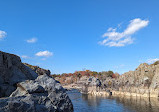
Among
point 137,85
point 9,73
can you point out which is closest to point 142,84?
point 137,85

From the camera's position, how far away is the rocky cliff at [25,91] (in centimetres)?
1940

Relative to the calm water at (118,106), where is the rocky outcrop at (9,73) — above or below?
above

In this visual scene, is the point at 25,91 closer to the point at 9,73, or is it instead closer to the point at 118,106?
the point at 9,73

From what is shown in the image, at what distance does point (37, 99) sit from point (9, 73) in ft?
32.1

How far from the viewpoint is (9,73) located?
27.4m

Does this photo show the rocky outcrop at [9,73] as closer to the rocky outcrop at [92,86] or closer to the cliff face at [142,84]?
the cliff face at [142,84]

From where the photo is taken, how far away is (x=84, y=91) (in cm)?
11706

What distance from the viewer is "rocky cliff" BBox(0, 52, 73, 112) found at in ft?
63.7

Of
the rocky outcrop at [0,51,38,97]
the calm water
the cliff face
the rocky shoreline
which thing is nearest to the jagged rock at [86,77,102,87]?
the rocky shoreline

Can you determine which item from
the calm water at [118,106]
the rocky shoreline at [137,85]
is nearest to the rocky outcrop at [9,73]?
the calm water at [118,106]

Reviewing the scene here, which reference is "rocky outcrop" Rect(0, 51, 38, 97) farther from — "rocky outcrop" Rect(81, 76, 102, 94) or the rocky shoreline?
"rocky outcrop" Rect(81, 76, 102, 94)

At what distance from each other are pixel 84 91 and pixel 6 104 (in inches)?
4084

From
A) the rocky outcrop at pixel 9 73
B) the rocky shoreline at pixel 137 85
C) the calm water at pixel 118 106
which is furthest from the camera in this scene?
the rocky shoreline at pixel 137 85

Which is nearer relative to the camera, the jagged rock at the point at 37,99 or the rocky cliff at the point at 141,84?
the jagged rock at the point at 37,99
